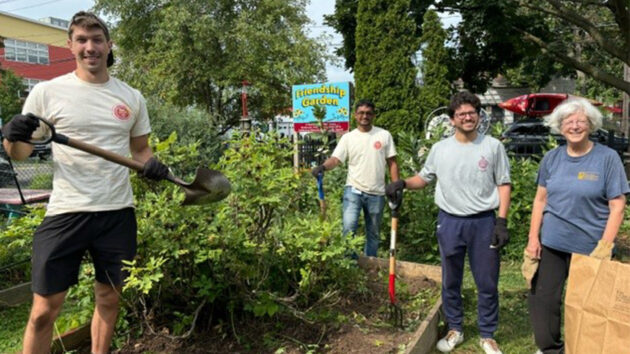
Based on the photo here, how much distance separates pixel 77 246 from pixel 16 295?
7.49 ft

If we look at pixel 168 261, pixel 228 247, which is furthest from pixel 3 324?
pixel 228 247

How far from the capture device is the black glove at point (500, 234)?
2.88 metres

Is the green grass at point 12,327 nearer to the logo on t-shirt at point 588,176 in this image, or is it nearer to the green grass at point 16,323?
the green grass at point 16,323

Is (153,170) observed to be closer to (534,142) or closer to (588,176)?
(588,176)

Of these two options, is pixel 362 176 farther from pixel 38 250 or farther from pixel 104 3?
pixel 104 3

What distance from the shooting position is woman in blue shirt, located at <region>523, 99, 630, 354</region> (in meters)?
2.60

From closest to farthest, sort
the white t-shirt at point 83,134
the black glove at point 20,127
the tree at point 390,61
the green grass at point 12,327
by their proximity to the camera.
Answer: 1. the black glove at point 20,127
2. the white t-shirt at point 83,134
3. the green grass at point 12,327
4. the tree at point 390,61

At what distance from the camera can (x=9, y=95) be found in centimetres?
3044

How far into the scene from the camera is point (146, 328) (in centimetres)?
295

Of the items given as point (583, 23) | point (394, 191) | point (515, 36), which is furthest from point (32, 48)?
point (394, 191)

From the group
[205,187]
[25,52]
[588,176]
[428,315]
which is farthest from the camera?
[25,52]

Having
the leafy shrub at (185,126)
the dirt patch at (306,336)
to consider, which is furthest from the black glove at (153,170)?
the leafy shrub at (185,126)

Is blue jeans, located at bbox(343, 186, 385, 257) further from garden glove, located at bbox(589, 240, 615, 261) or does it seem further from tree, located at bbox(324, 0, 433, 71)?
tree, located at bbox(324, 0, 433, 71)

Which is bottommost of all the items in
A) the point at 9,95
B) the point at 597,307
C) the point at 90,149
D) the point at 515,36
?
the point at 597,307
